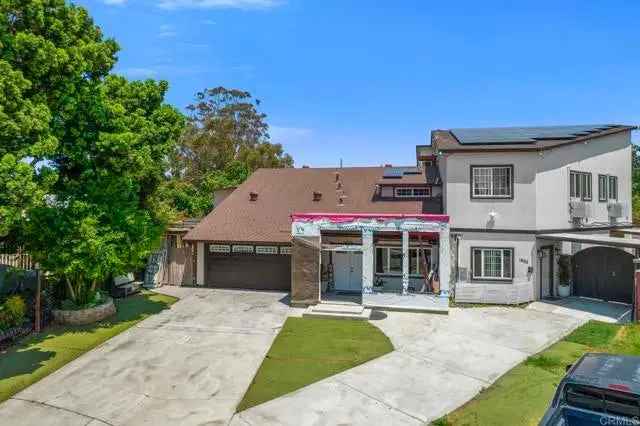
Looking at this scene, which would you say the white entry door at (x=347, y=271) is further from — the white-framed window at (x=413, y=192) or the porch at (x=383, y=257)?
the white-framed window at (x=413, y=192)

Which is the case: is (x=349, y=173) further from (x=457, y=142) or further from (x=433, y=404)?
(x=433, y=404)

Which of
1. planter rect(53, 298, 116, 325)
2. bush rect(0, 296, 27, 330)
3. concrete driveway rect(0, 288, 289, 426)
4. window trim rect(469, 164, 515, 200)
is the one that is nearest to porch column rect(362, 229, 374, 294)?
concrete driveway rect(0, 288, 289, 426)

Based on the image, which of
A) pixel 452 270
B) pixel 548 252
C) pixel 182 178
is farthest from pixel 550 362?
pixel 182 178

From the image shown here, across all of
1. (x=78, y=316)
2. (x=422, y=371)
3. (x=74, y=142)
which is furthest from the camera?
(x=78, y=316)

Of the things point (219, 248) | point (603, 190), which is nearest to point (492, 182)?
point (603, 190)

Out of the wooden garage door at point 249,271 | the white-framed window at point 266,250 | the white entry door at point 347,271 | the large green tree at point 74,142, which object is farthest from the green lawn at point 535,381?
the white-framed window at point 266,250

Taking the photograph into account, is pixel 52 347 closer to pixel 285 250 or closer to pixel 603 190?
pixel 285 250
